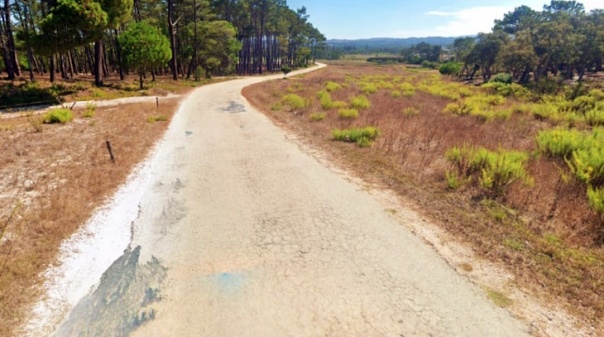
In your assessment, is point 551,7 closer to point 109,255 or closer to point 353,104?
point 353,104

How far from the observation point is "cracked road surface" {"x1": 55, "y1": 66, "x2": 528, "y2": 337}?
357 cm

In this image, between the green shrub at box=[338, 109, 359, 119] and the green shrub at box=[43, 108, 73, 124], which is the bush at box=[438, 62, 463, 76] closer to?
the green shrub at box=[338, 109, 359, 119]

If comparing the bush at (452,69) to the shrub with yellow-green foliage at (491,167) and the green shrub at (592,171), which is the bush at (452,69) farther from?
the green shrub at (592,171)

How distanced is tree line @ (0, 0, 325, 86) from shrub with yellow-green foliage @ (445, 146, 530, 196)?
22597mm

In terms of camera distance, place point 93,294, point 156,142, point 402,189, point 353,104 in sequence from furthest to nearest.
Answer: point 353,104 < point 156,142 < point 402,189 < point 93,294

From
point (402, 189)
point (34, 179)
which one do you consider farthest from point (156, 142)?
point (402, 189)

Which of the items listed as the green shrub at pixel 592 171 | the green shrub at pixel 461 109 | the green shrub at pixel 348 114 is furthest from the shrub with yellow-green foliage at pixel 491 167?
the green shrub at pixel 461 109

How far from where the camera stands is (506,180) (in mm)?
6906

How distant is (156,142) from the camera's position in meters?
11.4

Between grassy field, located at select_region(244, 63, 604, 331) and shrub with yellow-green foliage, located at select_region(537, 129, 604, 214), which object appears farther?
shrub with yellow-green foliage, located at select_region(537, 129, 604, 214)

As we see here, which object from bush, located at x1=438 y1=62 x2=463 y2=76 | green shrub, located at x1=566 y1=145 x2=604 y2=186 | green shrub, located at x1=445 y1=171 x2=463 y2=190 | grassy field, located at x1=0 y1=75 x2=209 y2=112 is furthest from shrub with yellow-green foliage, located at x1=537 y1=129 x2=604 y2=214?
bush, located at x1=438 y1=62 x2=463 y2=76

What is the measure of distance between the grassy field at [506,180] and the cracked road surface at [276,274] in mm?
1026

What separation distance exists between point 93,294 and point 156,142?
8.25m

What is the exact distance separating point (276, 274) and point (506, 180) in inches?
225
